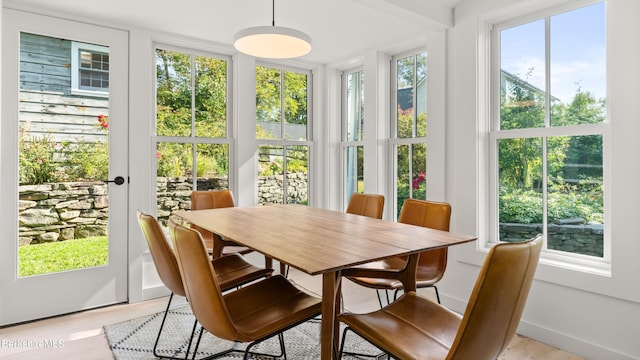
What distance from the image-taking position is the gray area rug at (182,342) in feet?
7.30

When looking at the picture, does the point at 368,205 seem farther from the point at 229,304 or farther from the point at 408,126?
the point at 229,304

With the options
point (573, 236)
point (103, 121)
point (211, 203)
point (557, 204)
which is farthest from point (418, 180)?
point (103, 121)

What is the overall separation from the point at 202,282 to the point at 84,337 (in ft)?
5.87

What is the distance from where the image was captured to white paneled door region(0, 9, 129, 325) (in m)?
2.66

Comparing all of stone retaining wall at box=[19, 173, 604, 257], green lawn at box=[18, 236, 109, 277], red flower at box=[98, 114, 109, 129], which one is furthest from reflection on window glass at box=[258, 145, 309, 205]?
green lawn at box=[18, 236, 109, 277]

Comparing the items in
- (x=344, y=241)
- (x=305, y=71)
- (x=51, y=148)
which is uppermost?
(x=305, y=71)

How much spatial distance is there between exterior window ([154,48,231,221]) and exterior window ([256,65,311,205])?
0.40 metres

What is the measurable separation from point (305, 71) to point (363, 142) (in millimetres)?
1132

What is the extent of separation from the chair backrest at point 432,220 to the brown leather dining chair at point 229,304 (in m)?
0.92

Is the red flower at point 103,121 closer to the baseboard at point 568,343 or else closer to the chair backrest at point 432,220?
the chair backrest at point 432,220

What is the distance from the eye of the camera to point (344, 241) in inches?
62.9

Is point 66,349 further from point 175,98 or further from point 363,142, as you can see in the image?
point 363,142

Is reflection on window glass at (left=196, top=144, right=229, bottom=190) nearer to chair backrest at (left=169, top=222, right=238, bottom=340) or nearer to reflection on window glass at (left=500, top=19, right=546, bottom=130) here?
chair backrest at (left=169, top=222, right=238, bottom=340)

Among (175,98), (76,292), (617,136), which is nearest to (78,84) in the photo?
(175,98)
